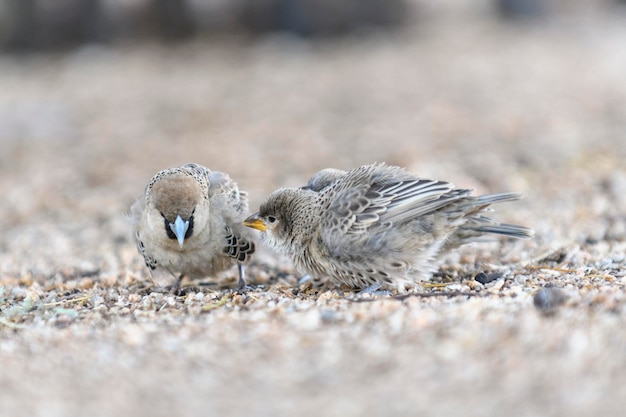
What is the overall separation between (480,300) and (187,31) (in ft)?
52.2

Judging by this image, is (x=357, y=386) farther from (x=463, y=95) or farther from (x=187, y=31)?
(x=187, y=31)

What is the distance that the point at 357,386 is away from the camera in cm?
369

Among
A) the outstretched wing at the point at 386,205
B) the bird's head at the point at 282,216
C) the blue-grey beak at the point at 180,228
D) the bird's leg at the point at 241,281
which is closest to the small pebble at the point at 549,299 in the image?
the outstretched wing at the point at 386,205

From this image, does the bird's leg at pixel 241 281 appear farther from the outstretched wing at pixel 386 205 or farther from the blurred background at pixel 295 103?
the blurred background at pixel 295 103

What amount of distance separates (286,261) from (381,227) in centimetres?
173

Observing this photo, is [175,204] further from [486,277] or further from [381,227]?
[486,277]

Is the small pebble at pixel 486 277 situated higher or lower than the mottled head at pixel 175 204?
lower

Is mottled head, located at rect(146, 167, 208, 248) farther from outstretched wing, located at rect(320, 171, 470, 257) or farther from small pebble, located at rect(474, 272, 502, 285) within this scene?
small pebble, located at rect(474, 272, 502, 285)

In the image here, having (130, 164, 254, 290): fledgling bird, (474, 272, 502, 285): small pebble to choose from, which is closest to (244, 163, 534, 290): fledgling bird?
(474, 272, 502, 285): small pebble

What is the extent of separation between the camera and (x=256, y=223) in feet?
19.4

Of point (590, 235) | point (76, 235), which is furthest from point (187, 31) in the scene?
point (590, 235)

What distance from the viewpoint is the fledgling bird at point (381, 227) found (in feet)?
17.9

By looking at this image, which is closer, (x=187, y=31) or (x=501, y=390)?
(x=501, y=390)

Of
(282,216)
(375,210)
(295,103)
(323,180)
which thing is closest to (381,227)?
(375,210)
